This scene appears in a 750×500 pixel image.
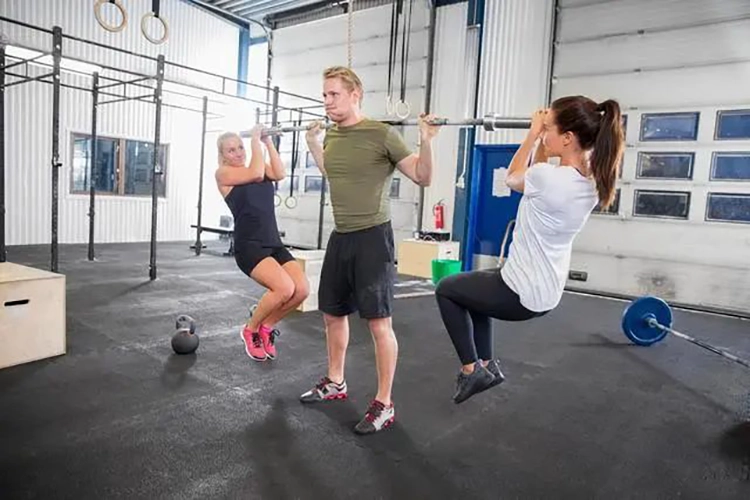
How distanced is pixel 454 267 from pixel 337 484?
16.4 feet

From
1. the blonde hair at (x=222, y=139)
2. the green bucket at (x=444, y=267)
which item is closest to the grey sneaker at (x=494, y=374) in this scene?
the blonde hair at (x=222, y=139)

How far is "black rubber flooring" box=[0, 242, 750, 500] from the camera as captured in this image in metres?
1.90

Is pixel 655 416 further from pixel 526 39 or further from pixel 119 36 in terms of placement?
pixel 119 36

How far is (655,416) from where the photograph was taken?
2760 millimetres

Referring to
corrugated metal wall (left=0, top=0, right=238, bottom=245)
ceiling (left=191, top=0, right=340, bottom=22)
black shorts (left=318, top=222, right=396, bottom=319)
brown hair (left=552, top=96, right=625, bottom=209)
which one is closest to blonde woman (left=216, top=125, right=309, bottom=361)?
black shorts (left=318, top=222, right=396, bottom=319)

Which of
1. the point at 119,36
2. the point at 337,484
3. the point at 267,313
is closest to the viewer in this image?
the point at 337,484

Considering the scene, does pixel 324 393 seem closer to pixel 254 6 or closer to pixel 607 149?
pixel 607 149

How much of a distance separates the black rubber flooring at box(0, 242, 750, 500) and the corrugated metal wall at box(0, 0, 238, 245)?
17.2ft

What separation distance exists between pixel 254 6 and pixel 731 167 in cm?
880

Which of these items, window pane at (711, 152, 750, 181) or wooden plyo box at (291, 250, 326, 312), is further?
window pane at (711, 152, 750, 181)

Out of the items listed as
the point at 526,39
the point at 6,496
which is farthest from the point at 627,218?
the point at 6,496

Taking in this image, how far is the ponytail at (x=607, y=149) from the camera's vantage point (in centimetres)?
173

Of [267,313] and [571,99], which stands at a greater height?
[571,99]

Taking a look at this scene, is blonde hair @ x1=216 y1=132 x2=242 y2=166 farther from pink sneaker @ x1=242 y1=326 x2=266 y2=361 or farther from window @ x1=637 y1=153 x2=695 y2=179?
window @ x1=637 y1=153 x2=695 y2=179
